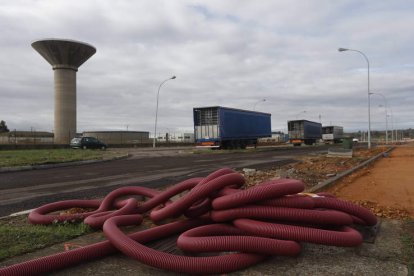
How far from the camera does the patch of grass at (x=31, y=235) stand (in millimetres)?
4066

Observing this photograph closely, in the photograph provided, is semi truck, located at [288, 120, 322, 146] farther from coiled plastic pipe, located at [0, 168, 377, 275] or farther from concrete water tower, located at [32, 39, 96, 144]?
coiled plastic pipe, located at [0, 168, 377, 275]

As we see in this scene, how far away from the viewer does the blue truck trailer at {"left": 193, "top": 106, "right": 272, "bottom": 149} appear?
32.9 m

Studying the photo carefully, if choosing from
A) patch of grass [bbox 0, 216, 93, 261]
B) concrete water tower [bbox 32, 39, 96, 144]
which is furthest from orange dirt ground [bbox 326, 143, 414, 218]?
concrete water tower [bbox 32, 39, 96, 144]

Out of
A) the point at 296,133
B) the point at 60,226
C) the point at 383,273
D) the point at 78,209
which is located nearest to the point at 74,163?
the point at 78,209

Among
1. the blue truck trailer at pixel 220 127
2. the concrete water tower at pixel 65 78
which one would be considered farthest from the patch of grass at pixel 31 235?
the concrete water tower at pixel 65 78

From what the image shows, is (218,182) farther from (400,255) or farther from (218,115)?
(218,115)

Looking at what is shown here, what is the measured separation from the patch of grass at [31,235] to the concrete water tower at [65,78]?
50.6 m

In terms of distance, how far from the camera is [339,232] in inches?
149

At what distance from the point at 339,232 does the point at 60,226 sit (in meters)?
3.31

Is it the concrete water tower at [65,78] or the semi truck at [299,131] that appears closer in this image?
the concrete water tower at [65,78]

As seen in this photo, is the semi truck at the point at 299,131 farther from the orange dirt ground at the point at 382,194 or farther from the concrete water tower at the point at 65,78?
the orange dirt ground at the point at 382,194

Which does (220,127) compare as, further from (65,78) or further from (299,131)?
(65,78)

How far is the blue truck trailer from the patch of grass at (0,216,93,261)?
27703mm

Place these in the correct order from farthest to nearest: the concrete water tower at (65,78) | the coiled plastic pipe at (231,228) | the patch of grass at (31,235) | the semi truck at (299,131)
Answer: the semi truck at (299,131)
the concrete water tower at (65,78)
the patch of grass at (31,235)
the coiled plastic pipe at (231,228)
